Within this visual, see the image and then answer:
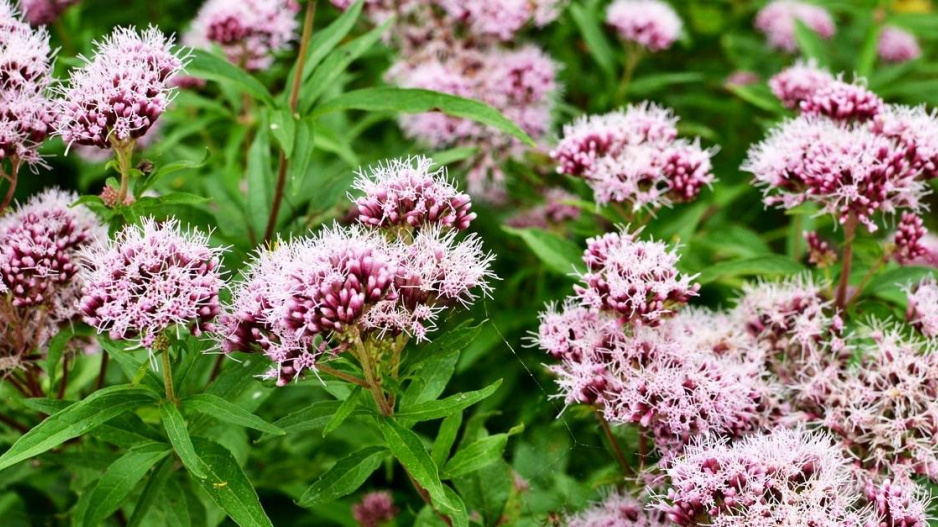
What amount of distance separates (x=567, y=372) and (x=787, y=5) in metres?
3.73

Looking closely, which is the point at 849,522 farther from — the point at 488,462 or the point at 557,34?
the point at 557,34

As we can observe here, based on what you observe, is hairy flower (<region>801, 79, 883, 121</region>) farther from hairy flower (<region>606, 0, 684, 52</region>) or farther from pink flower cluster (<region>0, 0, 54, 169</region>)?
pink flower cluster (<region>0, 0, 54, 169</region>)

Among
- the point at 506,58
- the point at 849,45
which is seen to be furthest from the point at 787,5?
the point at 506,58

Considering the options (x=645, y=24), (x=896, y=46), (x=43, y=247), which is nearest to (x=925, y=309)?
(x=645, y=24)

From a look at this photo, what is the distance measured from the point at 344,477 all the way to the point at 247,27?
6.77 feet

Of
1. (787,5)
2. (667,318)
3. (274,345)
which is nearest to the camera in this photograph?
(274,345)

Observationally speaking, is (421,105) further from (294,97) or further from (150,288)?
(150,288)

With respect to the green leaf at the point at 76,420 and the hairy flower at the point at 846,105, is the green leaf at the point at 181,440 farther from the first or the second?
the hairy flower at the point at 846,105

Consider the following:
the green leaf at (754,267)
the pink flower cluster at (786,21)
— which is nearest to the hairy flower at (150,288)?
the green leaf at (754,267)

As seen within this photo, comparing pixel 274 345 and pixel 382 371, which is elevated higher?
pixel 274 345

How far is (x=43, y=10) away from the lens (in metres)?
3.99

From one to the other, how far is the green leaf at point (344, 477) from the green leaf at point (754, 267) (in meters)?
1.20

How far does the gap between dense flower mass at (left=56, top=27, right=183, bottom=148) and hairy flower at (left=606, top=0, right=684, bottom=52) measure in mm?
2552

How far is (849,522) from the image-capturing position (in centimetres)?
209
